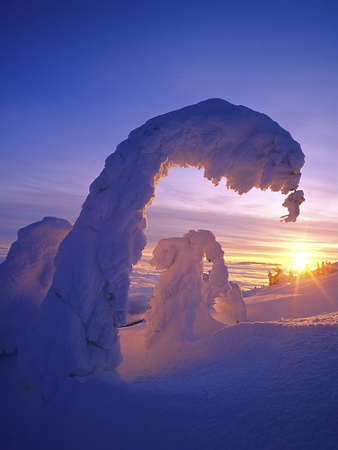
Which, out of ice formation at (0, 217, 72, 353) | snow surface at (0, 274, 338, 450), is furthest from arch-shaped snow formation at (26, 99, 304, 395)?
ice formation at (0, 217, 72, 353)

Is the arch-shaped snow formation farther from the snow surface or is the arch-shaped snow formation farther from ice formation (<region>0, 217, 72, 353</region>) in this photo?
ice formation (<region>0, 217, 72, 353</region>)

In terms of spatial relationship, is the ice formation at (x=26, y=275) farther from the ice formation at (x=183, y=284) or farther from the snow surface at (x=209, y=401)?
the ice formation at (x=183, y=284)

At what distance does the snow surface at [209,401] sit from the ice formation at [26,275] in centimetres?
129

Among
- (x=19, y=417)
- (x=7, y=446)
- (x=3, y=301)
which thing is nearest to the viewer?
(x=7, y=446)

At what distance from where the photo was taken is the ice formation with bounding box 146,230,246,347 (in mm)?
6992

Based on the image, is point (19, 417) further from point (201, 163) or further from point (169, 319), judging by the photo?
point (201, 163)

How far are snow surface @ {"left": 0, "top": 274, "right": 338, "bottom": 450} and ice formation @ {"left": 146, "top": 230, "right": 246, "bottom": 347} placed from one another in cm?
120

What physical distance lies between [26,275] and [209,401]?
5639 mm

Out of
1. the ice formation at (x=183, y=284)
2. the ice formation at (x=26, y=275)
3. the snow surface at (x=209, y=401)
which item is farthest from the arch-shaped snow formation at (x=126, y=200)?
the ice formation at (x=183, y=284)

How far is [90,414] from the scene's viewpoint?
4.02 m

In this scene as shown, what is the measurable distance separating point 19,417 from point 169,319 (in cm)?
354

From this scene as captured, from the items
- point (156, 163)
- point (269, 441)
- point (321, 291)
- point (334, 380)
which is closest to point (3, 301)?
point (156, 163)

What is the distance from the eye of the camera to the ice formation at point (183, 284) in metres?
6.99

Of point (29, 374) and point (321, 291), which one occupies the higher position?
point (321, 291)
